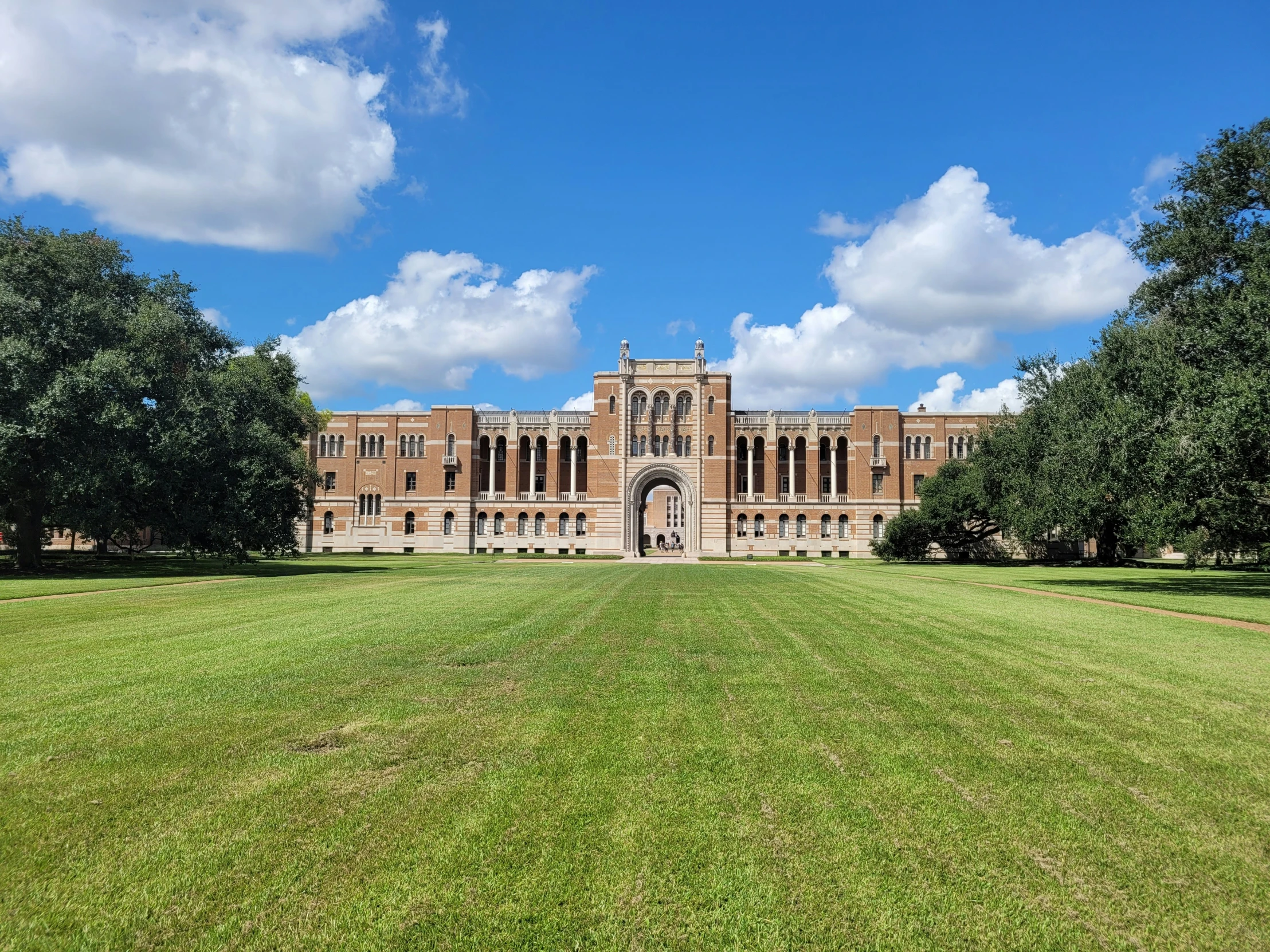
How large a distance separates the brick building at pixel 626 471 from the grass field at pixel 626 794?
6157 cm

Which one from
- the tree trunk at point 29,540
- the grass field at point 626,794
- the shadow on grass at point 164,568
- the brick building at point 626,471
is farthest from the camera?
the brick building at point 626,471

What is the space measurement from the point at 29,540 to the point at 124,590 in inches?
649

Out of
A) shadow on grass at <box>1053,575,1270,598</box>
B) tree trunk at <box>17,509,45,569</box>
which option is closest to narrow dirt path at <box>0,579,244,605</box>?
tree trunk at <box>17,509,45,569</box>

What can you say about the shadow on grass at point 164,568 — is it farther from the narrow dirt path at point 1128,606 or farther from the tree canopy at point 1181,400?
the tree canopy at point 1181,400

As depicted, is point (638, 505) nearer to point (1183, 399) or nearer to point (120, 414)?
point (120, 414)

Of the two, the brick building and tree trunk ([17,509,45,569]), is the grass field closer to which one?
tree trunk ([17,509,45,569])

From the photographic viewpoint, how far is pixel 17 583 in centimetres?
2642

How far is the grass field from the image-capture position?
406 cm

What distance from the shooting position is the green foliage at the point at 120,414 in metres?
30.1

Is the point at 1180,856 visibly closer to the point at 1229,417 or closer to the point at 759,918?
the point at 759,918

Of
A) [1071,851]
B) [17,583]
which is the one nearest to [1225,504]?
[1071,851]

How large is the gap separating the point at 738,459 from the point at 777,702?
68.5 m

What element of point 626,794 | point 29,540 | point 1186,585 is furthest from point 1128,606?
point 29,540

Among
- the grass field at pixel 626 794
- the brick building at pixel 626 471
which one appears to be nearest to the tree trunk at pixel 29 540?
the grass field at pixel 626 794
